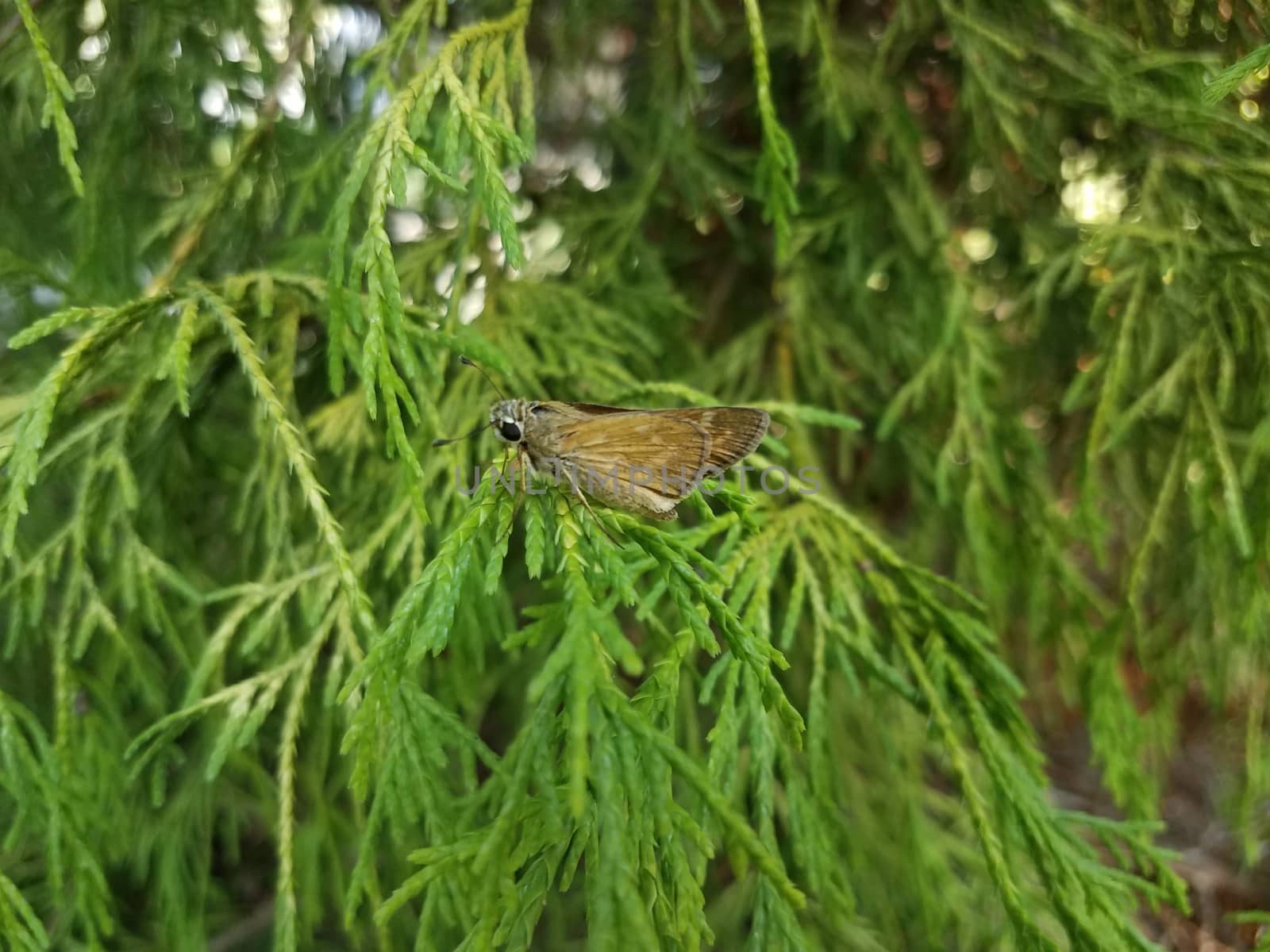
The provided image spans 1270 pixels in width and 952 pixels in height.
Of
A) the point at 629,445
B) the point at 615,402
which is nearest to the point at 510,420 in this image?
the point at 629,445

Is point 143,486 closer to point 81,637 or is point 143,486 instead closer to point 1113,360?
point 81,637

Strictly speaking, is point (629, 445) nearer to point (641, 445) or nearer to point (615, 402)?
point (641, 445)

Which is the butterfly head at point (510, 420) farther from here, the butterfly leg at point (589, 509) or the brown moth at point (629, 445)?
the butterfly leg at point (589, 509)

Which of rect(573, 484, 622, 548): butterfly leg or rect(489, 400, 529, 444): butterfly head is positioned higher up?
rect(489, 400, 529, 444): butterfly head

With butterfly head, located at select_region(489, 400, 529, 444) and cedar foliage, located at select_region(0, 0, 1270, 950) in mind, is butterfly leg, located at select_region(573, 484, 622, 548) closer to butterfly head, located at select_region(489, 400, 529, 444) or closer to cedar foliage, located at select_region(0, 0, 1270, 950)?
cedar foliage, located at select_region(0, 0, 1270, 950)

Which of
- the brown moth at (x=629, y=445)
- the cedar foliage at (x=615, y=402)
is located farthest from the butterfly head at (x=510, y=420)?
the cedar foliage at (x=615, y=402)

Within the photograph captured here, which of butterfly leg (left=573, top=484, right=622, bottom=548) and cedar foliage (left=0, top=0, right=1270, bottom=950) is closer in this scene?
butterfly leg (left=573, top=484, right=622, bottom=548)

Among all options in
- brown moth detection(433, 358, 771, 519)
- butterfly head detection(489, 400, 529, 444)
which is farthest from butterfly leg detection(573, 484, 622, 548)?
butterfly head detection(489, 400, 529, 444)
